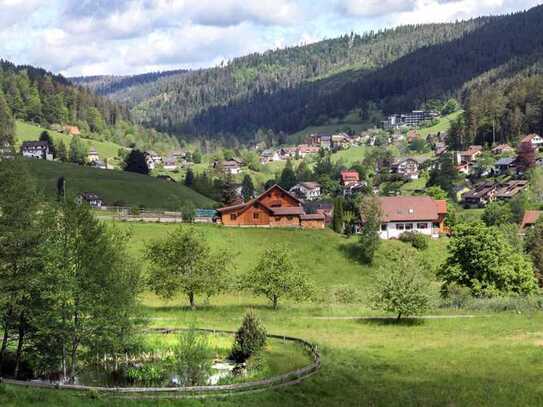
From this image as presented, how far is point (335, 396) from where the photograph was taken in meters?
31.5

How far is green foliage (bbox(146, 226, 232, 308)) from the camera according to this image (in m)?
55.1

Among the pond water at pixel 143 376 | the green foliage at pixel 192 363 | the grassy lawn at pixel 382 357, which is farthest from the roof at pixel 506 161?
the green foliage at pixel 192 363

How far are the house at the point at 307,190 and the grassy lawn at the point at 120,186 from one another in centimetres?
2727

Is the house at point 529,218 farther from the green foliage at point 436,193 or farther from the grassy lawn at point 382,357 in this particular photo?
the grassy lawn at point 382,357

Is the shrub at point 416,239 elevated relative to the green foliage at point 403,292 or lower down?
elevated

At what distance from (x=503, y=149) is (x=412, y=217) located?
76965 mm

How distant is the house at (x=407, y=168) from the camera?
174 m

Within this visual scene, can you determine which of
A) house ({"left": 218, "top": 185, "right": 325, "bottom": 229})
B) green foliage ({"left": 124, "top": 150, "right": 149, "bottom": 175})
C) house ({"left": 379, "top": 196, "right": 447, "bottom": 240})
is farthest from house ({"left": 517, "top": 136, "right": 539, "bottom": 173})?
green foliage ({"left": 124, "top": 150, "right": 149, "bottom": 175})

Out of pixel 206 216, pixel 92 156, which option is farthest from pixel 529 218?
pixel 92 156

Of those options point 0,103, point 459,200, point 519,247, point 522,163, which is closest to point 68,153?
point 0,103

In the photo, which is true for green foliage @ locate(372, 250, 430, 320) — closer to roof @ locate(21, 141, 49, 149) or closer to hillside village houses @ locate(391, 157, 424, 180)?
hillside village houses @ locate(391, 157, 424, 180)

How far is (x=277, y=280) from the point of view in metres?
56.0

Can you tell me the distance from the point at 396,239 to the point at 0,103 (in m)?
123

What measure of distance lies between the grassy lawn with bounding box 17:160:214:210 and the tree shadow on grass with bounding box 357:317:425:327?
7756 centimetres
